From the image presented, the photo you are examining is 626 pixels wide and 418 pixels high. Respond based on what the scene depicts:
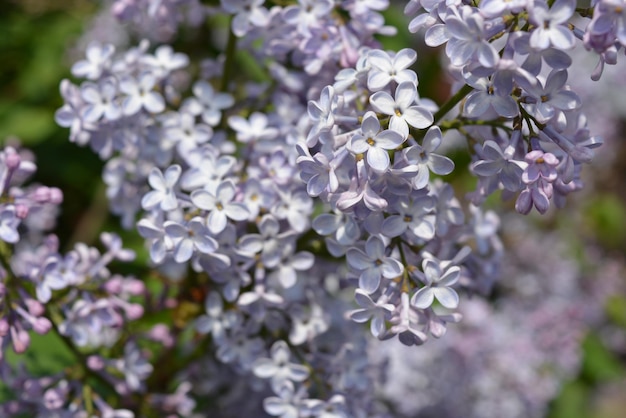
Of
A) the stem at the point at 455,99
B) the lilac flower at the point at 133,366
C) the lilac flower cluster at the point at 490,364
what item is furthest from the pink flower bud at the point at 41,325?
the lilac flower cluster at the point at 490,364

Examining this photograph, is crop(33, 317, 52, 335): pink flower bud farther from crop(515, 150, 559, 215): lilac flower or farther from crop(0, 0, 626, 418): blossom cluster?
crop(515, 150, 559, 215): lilac flower

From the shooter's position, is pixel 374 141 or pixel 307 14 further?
pixel 307 14

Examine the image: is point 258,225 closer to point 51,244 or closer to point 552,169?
point 51,244

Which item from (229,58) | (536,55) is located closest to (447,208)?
(536,55)

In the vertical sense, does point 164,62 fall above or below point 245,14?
below

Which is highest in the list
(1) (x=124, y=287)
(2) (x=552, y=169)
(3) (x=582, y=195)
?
(2) (x=552, y=169)

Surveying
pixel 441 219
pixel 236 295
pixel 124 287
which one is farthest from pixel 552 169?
pixel 124 287

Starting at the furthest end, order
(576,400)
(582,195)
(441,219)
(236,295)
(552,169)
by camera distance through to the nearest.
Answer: (582,195) → (576,400) → (236,295) → (441,219) → (552,169)

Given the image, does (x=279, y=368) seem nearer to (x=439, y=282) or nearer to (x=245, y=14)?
(x=439, y=282)
